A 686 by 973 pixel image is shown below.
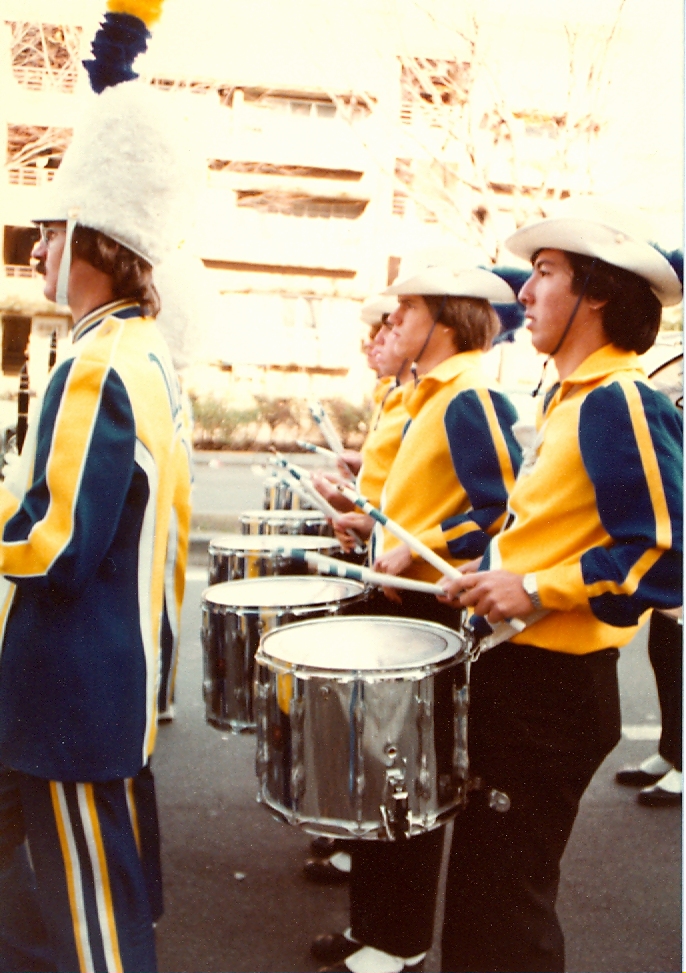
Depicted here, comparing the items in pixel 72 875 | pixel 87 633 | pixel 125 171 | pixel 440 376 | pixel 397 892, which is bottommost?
pixel 397 892

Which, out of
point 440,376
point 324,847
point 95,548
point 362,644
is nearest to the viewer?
point 95,548

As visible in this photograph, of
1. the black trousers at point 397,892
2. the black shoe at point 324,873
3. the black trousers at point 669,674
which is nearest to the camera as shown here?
the black trousers at point 397,892

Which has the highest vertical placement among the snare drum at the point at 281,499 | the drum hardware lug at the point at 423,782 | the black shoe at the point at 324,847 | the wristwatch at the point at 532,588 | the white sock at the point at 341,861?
the wristwatch at the point at 532,588

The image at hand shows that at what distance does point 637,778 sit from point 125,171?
3.04 metres

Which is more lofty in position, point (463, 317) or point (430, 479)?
point (463, 317)

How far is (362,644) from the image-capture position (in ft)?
6.41

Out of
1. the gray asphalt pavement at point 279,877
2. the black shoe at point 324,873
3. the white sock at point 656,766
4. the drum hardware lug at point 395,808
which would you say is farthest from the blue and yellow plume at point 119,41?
the white sock at point 656,766

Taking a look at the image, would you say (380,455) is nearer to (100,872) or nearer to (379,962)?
(379,962)

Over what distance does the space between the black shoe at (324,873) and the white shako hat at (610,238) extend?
1.97 m

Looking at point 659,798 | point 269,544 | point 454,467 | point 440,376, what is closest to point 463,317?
point 440,376

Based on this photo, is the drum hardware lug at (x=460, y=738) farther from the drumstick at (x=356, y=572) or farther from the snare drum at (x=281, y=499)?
the snare drum at (x=281, y=499)

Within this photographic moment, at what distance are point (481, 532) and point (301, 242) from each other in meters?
2.50

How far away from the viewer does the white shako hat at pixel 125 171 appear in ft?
5.54

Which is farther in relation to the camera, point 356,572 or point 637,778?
point 637,778
